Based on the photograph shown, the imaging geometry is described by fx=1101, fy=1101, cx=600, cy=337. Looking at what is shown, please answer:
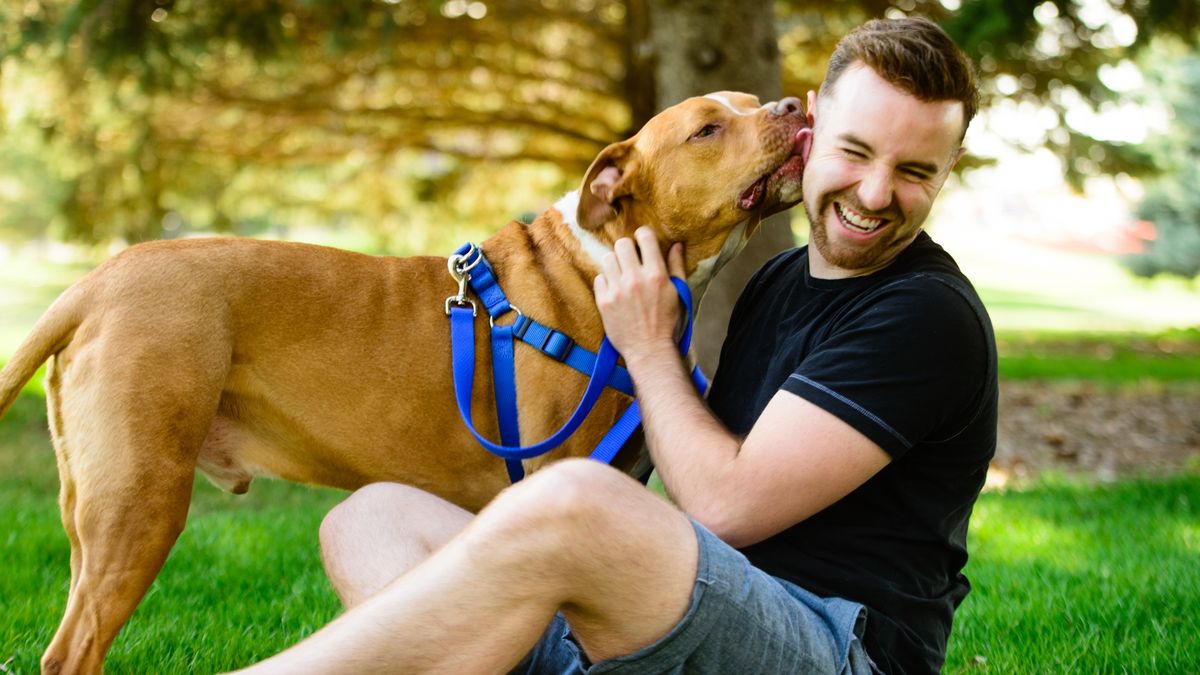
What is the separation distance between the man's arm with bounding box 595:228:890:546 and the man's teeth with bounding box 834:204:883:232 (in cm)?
57

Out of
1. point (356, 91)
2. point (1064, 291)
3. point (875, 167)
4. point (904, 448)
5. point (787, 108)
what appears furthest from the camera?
point (1064, 291)

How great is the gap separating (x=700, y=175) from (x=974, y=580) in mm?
2141

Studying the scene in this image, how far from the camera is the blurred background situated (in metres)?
4.11

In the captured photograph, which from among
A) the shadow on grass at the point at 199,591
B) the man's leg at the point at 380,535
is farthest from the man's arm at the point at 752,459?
the shadow on grass at the point at 199,591

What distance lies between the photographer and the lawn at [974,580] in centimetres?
361

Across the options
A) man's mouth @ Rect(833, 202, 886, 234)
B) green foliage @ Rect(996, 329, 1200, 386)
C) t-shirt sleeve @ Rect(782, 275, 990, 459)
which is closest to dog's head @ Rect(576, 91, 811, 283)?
man's mouth @ Rect(833, 202, 886, 234)

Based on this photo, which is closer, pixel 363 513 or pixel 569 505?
pixel 569 505

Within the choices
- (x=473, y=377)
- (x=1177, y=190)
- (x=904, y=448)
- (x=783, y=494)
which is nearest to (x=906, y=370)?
(x=904, y=448)

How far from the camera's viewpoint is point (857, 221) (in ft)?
9.43

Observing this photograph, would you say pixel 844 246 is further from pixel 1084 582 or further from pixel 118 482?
pixel 1084 582

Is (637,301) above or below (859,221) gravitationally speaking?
below

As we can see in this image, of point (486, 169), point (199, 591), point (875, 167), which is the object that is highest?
point (875, 167)

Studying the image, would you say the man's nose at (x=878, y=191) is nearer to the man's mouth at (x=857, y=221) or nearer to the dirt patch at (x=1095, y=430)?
the man's mouth at (x=857, y=221)

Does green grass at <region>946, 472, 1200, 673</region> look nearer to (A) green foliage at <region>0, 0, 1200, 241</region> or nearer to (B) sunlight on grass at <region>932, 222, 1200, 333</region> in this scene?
(A) green foliage at <region>0, 0, 1200, 241</region>
